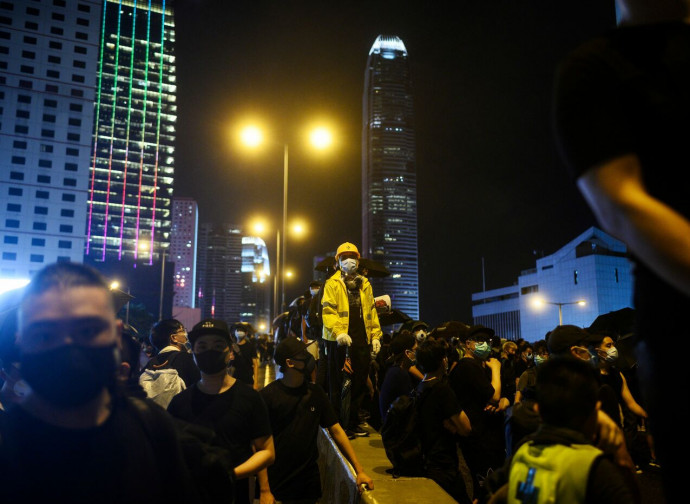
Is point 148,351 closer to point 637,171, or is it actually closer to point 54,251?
point 637,171

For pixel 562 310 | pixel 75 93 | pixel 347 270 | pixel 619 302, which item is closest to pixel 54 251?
pixel 75 93

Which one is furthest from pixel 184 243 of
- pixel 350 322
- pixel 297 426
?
pixel 297 426

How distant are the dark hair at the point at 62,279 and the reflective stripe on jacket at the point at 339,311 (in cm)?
556

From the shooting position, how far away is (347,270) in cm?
777

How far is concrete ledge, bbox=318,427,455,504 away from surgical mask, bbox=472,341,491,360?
6.19ft

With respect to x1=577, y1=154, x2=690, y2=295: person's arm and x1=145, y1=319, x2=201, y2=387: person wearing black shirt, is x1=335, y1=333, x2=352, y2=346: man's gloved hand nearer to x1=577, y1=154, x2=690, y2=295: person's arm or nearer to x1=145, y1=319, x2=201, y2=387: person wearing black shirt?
x1=145, y1=319, x2=201, y2=387: person wearing black shirt

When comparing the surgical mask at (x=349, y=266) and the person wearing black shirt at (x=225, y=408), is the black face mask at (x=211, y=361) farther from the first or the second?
the surgical mask at (x=349, y=266)

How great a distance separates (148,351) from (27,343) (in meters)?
10.1

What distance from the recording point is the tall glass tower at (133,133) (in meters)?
132

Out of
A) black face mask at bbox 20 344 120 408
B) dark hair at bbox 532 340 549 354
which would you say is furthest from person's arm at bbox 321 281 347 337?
black face mask at bbox 20 344 120 408

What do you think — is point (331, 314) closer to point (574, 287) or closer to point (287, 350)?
point (287, 350)

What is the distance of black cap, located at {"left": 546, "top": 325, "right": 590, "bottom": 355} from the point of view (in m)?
5.62

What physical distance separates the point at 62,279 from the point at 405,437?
15.0 feet

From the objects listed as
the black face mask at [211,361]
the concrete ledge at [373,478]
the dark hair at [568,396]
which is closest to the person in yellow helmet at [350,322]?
the concrete ledge at [373,478]
